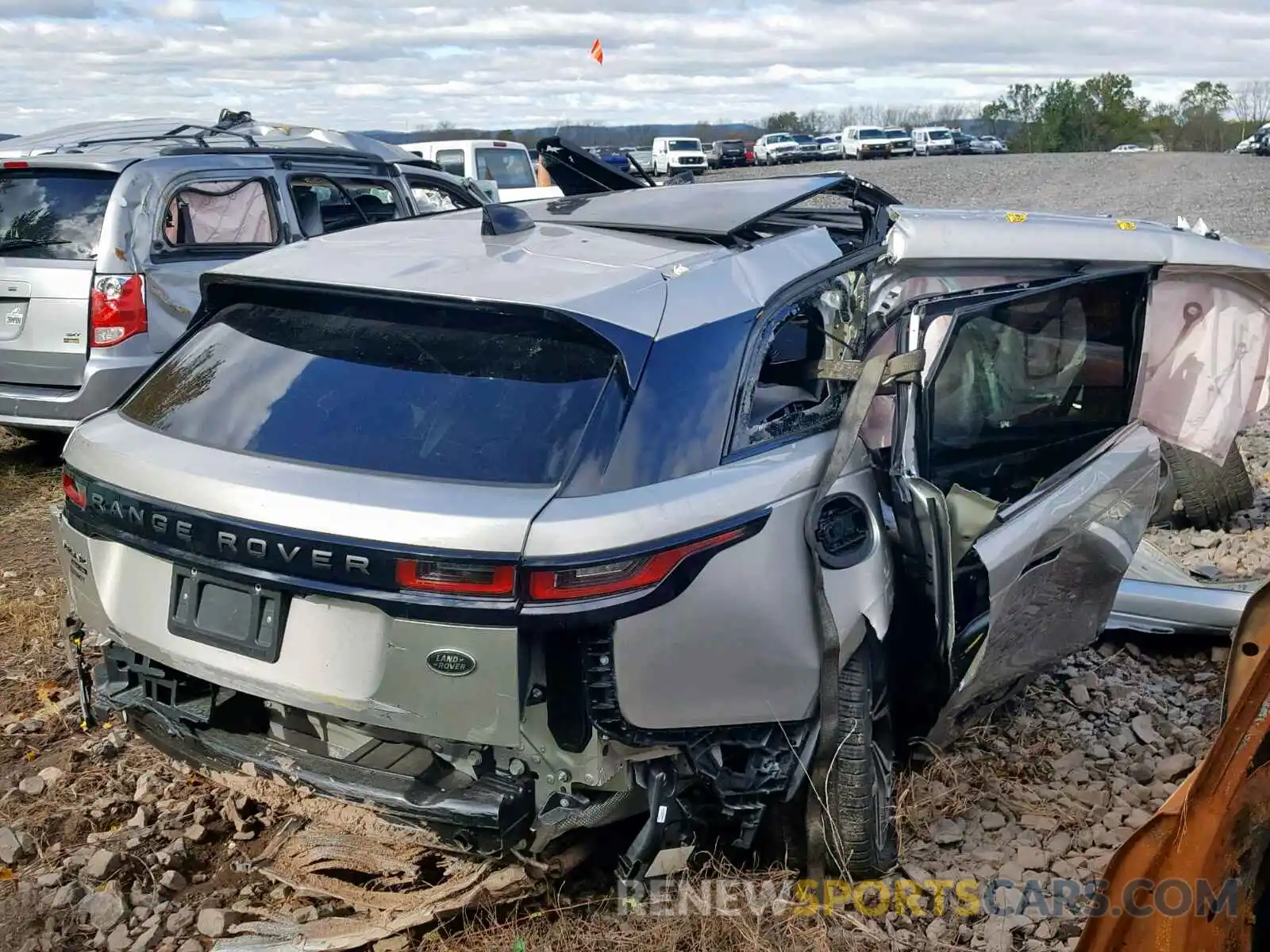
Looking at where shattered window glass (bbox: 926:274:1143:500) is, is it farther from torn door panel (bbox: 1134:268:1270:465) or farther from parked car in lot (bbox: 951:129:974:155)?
parked car in lot (bbox: 951:129:974:155)

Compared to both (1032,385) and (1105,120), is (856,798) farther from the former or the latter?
(1105,120)

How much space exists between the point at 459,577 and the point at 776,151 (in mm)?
45890

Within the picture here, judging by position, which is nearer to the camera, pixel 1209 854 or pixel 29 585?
pixel 1209 854

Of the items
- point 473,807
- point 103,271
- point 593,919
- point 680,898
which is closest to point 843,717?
point 680,898

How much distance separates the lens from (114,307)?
6.32 metres

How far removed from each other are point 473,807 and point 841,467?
1.17 m

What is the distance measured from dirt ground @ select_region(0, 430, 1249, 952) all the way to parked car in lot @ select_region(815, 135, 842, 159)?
46.6 meters

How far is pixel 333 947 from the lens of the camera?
9.19ft

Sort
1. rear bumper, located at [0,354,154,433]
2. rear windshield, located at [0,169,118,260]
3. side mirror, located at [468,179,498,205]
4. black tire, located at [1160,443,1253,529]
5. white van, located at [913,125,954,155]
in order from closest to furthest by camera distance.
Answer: black tire, located at [1160,443,1253,529] → rear bumper, located at [0,354,154,433] → rear windshield, located at [0,169,118,260] → side mirror, located at [468,179,498,205] → white van, located at [913,125,954,155]

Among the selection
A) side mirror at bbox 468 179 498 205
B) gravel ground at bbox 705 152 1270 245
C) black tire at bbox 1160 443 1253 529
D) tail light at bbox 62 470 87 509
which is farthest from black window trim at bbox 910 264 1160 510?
gravel ground at bbox 705 152 1270 245

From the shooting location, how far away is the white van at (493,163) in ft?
54.4

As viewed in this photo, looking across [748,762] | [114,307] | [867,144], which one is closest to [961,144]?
[867,144]

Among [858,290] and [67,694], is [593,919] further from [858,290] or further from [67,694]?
[67,694]

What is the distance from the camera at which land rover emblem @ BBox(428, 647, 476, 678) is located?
7.75 feet
